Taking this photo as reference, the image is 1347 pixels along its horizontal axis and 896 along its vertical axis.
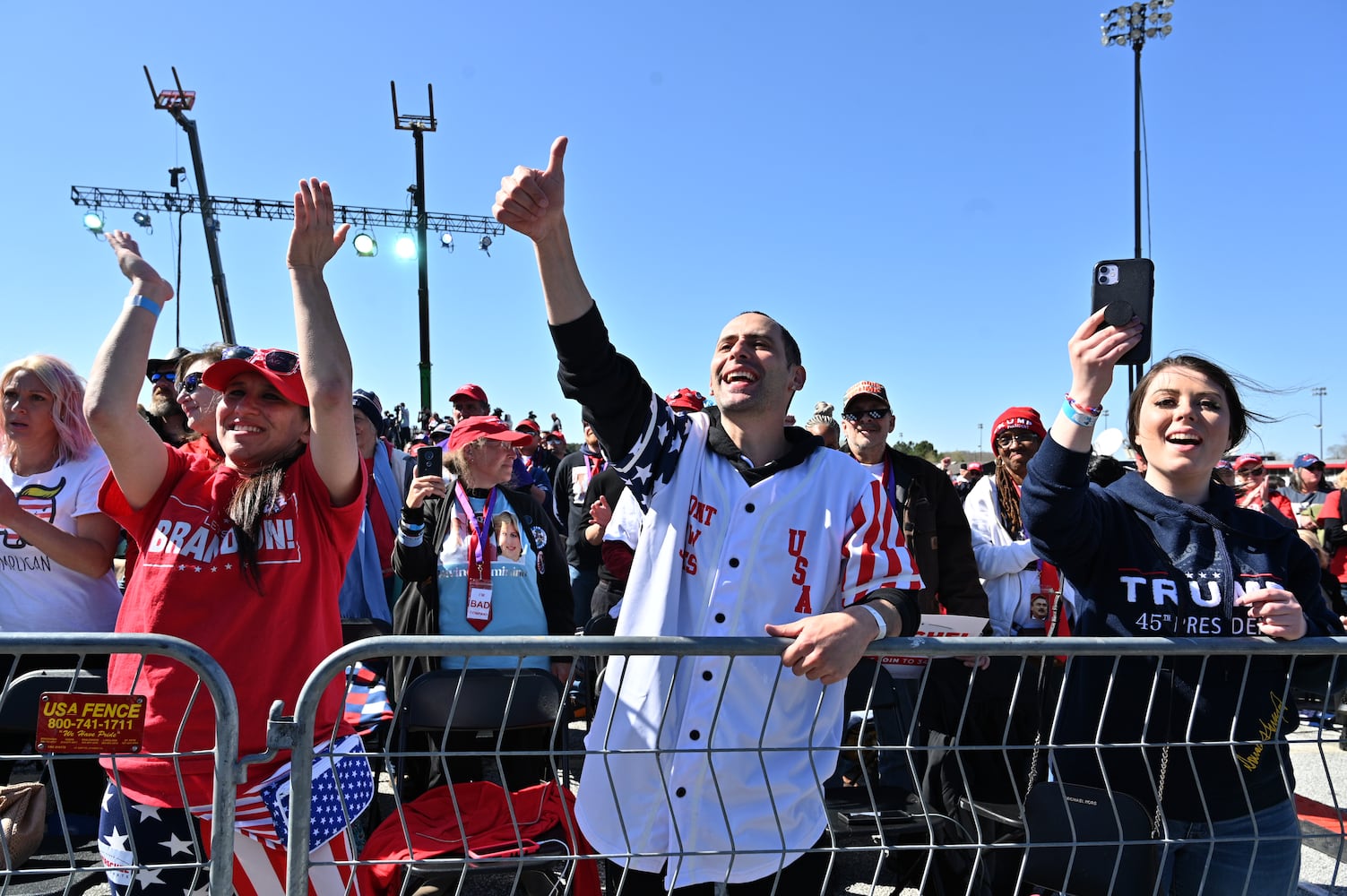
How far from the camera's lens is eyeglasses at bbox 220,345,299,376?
2.39m

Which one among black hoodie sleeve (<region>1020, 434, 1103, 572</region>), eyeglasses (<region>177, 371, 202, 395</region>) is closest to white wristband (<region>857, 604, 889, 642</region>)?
black hoodie sleeve (<region>1020, 434, 1103, 572</region>)

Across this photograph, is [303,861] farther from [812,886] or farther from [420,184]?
[420,184]

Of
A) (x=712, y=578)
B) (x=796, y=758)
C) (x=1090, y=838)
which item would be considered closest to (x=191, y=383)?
(x=712, y=578)

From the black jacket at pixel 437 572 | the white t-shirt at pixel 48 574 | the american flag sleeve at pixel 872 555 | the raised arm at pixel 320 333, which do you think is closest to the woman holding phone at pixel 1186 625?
the american flag sleeve at pixel 872 555

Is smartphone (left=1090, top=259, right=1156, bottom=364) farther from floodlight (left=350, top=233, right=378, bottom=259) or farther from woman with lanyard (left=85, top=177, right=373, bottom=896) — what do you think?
floodlight (left=350, top=233, right=378, bottom=259)

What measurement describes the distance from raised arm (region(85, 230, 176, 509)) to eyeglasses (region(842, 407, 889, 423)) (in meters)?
3.20

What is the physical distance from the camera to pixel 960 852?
330 cm

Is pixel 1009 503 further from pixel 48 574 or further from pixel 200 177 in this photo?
pixel 200 177

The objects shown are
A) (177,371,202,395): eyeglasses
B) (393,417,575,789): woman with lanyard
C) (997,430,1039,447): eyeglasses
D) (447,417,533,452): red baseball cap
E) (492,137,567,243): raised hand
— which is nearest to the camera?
(492,137,567,243): raised hand

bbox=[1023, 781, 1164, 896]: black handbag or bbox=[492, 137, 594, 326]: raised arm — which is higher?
bbox=[492, 137, 594, 326]: raised arm

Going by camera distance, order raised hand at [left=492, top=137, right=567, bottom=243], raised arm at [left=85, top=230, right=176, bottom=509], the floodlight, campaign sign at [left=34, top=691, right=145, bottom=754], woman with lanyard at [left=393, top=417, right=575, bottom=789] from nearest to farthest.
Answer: campaign sign at [left=34, top=691, right=145, bottom=754] < raised hand at [left=492, top=137, right=567, bottom=243] < raised arm at [left=85, top=230, right=176, bottom=509] < woman with lanyard at [left=393, top=417, right=575, bottom=789] < the floodlight

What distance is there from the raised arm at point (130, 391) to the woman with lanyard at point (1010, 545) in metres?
3.67

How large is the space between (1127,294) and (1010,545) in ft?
8.48

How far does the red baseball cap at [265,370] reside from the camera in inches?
93.0
